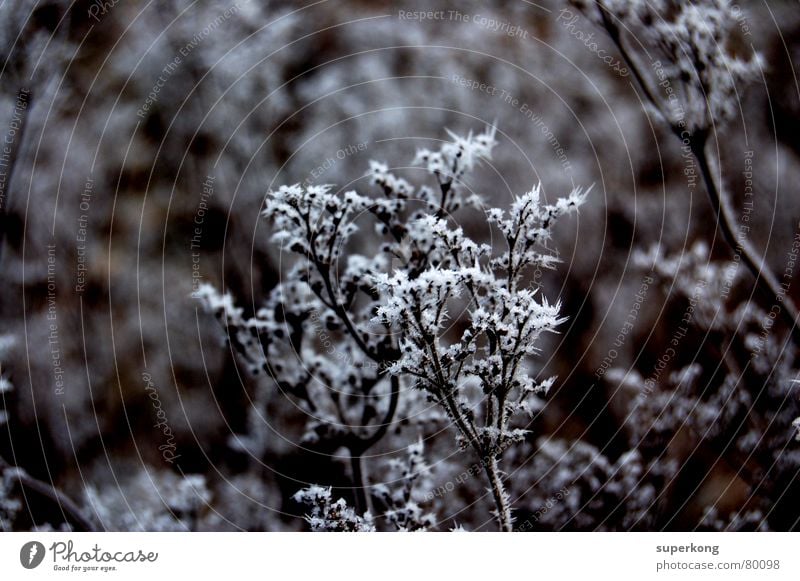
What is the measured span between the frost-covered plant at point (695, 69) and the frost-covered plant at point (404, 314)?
32 centimetres

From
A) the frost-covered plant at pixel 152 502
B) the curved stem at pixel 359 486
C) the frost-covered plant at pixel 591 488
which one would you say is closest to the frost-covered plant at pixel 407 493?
the curved stem at pixel 359 486

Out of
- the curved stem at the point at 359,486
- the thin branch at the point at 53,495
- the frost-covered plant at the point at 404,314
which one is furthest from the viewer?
the thin branch at the point at 53,495

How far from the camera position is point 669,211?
3.67 feet

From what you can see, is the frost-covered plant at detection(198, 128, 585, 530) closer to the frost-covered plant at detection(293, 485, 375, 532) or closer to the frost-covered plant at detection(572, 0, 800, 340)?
the frost-covered plant at detection(293, 485, 375, 532)

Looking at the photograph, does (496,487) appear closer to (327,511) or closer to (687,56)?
(327,511)

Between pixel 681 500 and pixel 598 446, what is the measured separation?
0.60 feet

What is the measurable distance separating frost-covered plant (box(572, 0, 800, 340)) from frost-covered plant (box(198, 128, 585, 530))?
1.05 feet

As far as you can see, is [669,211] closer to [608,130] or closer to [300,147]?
[608,130]

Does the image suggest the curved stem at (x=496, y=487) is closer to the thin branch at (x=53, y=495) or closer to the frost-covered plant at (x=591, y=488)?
the frost-covered plant at (x=591, y=488)

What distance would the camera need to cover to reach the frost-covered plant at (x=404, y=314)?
0.76 m

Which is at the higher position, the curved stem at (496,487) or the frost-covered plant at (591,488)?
the curved stem at (496,487)

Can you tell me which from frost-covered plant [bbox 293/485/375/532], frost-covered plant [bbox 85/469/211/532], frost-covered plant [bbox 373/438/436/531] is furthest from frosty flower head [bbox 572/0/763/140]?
frost-covered plant [bbox 85/469/211/532]

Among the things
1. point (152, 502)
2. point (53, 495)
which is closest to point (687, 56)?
point (152, 502)
